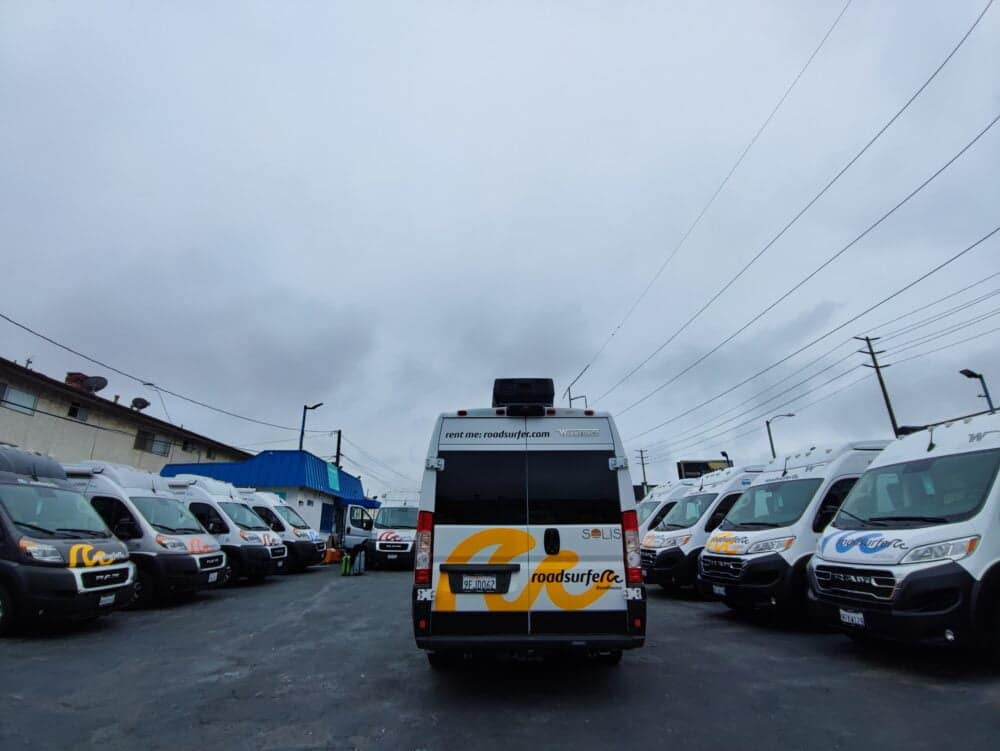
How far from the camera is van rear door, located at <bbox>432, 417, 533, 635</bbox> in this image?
4.60 metres

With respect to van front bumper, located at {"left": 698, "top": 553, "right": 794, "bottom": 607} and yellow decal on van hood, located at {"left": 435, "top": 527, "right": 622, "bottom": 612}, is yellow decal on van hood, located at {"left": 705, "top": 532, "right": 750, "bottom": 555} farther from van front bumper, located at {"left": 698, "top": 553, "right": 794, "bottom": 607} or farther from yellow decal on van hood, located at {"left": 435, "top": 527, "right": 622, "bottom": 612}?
yellow decal on van hood, located at {"left": 435, "top": 527, "right": 622, "bottom": 612}

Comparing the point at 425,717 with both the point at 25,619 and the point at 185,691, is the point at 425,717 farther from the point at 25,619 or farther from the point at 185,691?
the point at 25,619

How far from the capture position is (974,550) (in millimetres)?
5176

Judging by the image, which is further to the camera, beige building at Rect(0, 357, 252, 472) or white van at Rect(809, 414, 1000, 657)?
Answer: beige building at Rect(0, 357, 252, 472)

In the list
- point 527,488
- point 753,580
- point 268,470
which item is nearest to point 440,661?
point 527,488

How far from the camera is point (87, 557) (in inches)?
293

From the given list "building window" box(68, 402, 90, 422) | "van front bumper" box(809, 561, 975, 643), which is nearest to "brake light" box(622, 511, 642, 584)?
"van front bumper" box(809, 561, 975, 643)

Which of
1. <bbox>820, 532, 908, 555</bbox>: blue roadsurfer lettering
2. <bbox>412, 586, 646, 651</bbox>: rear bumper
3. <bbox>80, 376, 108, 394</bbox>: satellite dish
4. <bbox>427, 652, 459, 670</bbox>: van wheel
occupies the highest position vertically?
<bbox>80, 376, 108, 394</bbox>: satellite dish

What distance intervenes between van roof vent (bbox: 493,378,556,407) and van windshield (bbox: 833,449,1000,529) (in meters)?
4.23

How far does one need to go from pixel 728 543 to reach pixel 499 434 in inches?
207

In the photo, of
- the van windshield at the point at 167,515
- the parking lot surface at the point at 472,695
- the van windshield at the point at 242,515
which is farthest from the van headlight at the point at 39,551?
the van windshield at the point at 242,515

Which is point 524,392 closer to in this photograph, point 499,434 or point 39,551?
point 499,434

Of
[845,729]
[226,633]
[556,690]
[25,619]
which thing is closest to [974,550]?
[845,729]

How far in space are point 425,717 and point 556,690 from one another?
1.31 m
